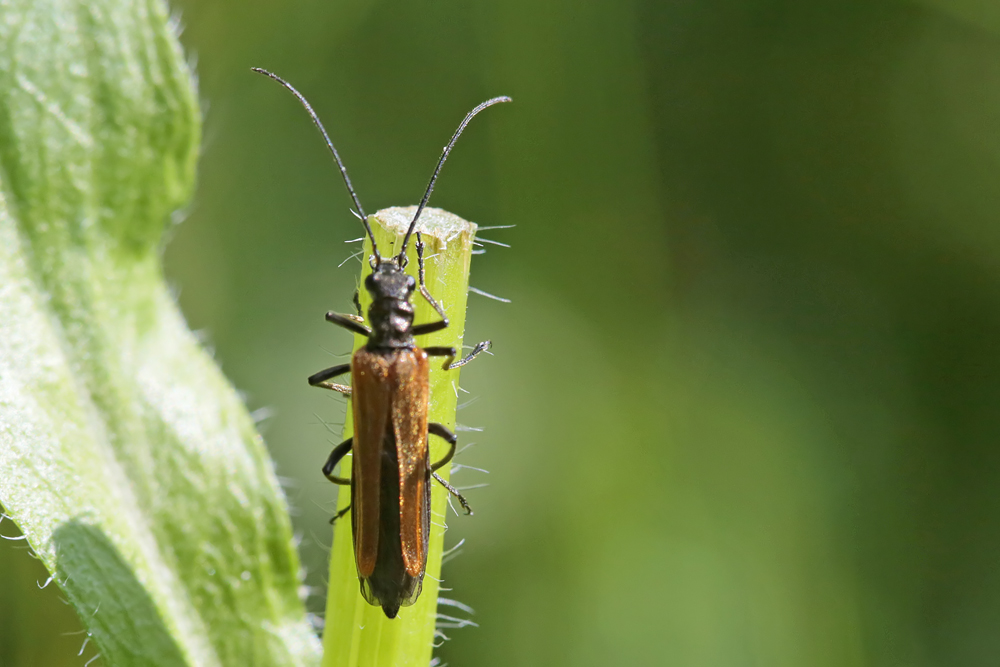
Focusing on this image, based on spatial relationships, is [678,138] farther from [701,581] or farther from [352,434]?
[352,434]

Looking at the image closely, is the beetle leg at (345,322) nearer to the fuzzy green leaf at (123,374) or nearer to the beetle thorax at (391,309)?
the beetle thorax at (391,309)

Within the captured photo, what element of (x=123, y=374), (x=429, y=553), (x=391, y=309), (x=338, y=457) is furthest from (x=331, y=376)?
(x=429, y=553)

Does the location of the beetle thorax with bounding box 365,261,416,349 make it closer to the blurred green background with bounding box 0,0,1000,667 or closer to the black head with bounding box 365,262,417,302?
the black head with bounding box 365,262,417,302

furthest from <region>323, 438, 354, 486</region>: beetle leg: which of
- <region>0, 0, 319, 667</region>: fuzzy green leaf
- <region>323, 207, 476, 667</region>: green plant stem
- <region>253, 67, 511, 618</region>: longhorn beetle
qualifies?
<region>0, 0, 319, 667</region>: fuzzy green leaf

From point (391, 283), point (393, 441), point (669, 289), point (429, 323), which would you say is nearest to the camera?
point (429, 323)

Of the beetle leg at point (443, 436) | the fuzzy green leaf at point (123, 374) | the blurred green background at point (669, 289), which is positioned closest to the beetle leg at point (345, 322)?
the beetle leg at point (443, 436)

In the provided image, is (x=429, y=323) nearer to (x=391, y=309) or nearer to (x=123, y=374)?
(x=391, y=309)

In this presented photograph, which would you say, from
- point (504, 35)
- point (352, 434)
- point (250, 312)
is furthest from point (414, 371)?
point (504, 35)
